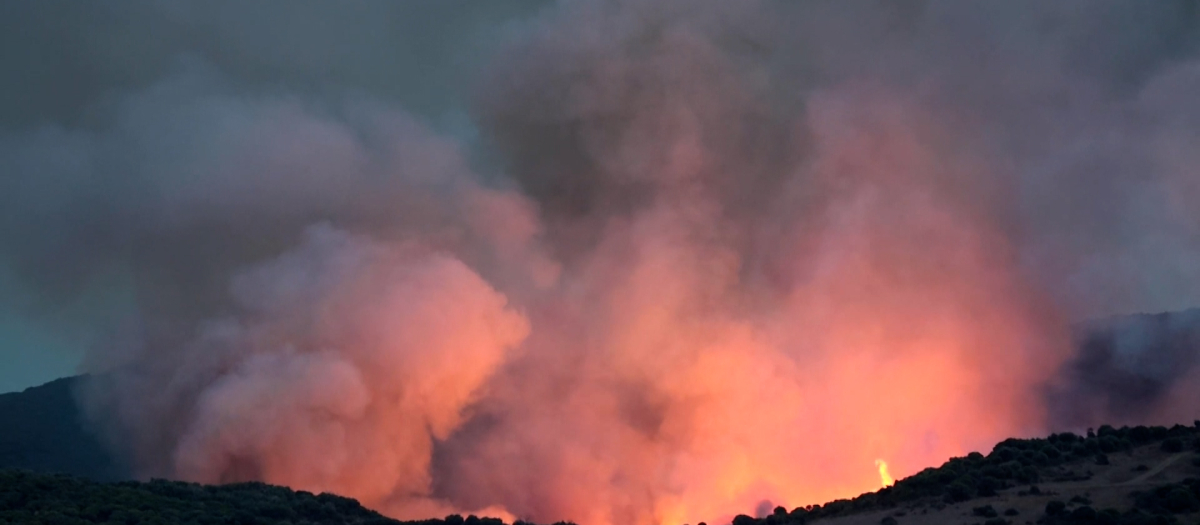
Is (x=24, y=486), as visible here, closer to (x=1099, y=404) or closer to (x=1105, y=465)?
(x=1105, y=465)

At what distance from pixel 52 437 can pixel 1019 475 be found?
78.5 meters

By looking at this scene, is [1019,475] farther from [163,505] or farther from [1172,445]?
[163,505]

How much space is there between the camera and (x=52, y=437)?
82062 millimetres

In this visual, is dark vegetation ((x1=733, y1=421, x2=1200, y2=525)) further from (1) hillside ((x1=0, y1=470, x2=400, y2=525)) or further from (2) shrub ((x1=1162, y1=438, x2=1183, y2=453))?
(1) hillside ((x1=0, y1=470, x2=400, y2=525))

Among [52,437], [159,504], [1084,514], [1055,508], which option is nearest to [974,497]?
[1055,508]

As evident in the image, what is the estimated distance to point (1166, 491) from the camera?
28.7 meters

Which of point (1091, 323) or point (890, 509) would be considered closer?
point (890, 509)

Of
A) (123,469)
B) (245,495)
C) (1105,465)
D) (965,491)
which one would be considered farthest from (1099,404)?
(123,469)

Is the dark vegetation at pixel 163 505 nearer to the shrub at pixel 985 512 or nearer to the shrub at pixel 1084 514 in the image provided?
the shrub at pixel 985 512

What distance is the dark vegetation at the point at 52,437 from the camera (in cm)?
7256

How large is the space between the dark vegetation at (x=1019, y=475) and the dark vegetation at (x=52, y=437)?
51.7 meters

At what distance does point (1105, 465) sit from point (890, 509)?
779cm

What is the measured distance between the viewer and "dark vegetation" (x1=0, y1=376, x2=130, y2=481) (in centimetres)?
7256

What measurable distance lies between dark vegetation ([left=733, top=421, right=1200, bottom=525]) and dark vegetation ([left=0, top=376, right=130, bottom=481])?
5173cm
